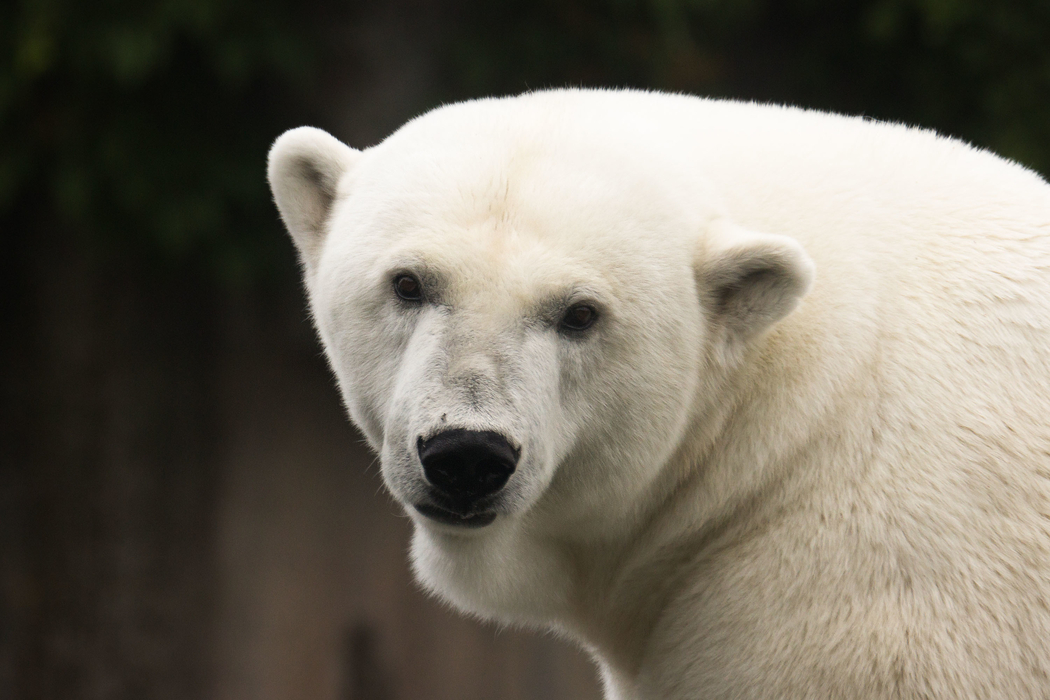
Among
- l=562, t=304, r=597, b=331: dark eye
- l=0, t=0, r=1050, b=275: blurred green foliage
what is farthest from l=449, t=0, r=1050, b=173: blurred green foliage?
l=562, t=304, r=597, b=331: dark eye

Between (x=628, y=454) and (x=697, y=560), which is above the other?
(x=628, y=454)

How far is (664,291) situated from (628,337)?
116mm

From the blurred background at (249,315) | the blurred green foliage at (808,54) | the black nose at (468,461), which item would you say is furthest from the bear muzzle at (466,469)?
the blurred green foliage at (808,54)

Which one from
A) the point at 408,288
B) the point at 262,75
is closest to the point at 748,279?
the point at 408,288

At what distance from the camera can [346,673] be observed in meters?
6.05

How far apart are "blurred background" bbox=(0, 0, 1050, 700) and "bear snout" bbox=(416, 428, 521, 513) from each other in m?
3.27

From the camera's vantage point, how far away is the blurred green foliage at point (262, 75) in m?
4.91

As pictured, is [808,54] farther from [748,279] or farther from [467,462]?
[467,462]

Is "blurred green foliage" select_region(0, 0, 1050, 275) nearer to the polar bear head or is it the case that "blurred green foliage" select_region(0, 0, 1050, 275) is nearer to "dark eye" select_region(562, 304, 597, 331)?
the polar bear head

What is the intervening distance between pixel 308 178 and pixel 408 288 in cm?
53

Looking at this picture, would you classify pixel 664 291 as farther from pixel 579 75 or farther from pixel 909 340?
pixel 579 75

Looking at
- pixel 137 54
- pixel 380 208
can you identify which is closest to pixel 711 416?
pixel 380 208

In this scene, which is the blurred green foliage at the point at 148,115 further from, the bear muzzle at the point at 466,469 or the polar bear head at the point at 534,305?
the bear muzzle at the point at 466,469

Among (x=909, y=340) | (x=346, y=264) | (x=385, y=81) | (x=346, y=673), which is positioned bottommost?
(x=346, y=673)
